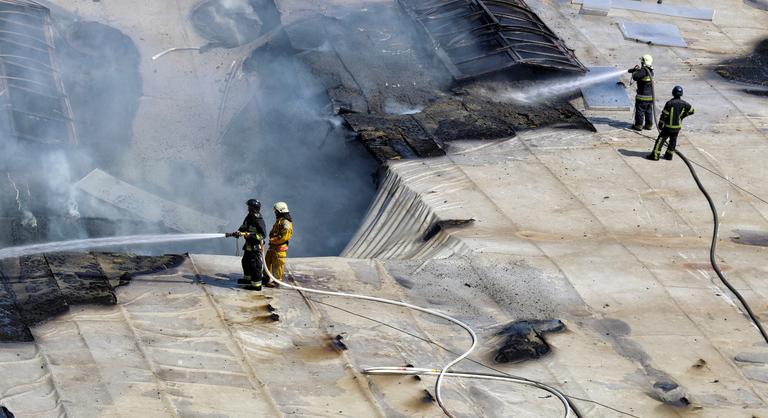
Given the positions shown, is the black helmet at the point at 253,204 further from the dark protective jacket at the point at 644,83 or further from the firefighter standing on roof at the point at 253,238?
the dark protective jacket at the point at 644,83

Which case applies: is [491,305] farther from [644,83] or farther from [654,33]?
[654,33]

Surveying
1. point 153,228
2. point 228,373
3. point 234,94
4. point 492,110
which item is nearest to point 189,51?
point 234,94

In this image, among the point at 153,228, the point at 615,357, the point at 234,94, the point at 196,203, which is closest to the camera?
the point at 615,357

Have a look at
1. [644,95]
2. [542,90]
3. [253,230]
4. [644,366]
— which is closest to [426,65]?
[542,90]

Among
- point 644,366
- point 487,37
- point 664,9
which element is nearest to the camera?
point 644,366

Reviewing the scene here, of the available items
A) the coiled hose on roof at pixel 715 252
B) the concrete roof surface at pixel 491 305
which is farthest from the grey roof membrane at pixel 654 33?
the coiled hose on roof at pixel 715 252

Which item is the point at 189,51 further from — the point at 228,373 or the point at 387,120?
the point at 228,373
